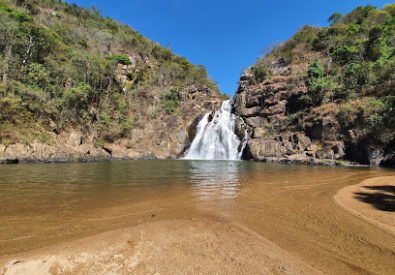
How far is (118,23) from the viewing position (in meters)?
73.0

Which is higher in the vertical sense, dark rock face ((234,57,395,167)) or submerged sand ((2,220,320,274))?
dark rock face ((234,57,395,167))

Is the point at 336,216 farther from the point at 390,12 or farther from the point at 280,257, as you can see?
the point at 390,12

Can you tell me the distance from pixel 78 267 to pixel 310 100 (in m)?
34.6

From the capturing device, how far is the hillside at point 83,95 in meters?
26.9

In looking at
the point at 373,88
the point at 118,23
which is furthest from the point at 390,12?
the point at 118,23

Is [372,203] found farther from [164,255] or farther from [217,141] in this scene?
[217,141]

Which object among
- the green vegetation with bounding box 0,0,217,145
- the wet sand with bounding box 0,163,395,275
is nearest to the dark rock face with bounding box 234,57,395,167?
the green vegetation with bounding box 0,0,217,145

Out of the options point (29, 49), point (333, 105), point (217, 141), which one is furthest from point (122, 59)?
point (333, 105)

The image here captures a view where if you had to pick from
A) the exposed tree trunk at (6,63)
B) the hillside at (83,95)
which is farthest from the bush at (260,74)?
the exposed tree trunk at (6,63)

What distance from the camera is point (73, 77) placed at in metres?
36.3

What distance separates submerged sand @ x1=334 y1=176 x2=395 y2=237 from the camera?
545 centimetres

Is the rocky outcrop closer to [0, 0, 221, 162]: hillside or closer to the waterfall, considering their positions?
the waterfall

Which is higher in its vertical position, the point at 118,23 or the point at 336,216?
the point at 118,23

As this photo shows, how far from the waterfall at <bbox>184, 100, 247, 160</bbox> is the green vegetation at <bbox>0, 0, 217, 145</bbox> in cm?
918
